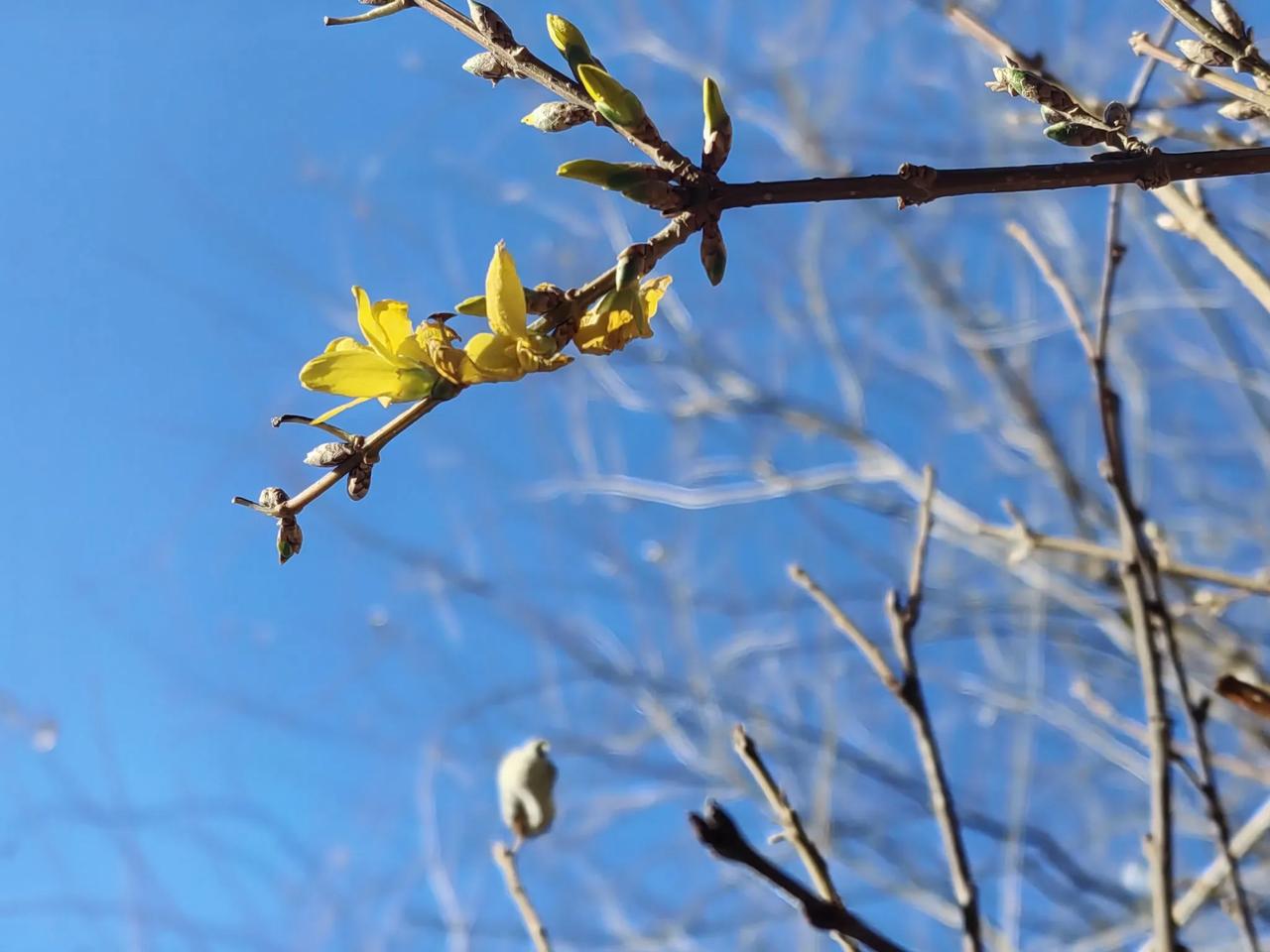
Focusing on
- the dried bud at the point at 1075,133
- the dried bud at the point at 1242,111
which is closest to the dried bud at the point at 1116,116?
the dried bud at the point at 1075,133

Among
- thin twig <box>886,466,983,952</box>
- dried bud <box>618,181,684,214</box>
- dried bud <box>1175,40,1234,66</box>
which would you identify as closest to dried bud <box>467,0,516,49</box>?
dried bud <box>618,181,684,214</box>

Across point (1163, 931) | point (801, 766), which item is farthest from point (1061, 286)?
point (801, 766)

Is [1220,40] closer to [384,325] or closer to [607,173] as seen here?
[607,173]

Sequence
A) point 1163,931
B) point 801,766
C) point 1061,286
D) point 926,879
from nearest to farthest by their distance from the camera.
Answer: point 1163,931, point 1061,286, point 926,879, point 801,766

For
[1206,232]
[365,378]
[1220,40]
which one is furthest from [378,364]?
[1206,232]

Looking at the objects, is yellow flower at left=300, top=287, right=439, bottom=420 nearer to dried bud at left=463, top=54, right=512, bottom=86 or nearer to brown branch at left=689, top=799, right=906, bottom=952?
dried bud at left=463, top=54, right=512, bottom=86

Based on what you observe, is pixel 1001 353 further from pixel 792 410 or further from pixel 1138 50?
pixel 1138 50
